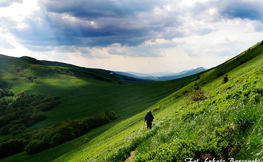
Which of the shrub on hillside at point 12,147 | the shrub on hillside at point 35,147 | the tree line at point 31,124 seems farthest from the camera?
the shrub on hillside at point 12,147

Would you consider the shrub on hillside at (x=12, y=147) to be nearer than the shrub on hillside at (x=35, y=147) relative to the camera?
No

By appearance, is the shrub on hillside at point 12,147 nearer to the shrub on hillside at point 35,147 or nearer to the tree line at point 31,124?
the tree line at point 31,124

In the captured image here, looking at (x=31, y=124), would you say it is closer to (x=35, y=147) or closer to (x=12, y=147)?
(x=12, y=147)

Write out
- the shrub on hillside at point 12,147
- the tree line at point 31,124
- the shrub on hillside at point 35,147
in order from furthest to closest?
the shrub on hillside at point 12,147 < the tree line at point 31,124 < the shrub on hillside at point 35,147

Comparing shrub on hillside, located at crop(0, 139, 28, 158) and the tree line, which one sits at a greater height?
the tree line

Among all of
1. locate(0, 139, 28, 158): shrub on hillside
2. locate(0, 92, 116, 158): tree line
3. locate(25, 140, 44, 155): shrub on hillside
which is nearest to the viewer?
locate(25, 140, 44, 155): shrub on hillside

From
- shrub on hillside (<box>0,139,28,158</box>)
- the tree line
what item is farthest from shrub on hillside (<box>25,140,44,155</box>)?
shrub on hillside (<box>0,139,28,158</box>)

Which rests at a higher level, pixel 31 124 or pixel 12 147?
pixel 31 124

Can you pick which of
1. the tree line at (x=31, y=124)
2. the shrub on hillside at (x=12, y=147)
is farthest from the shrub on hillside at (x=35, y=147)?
the shrub on hillside at (x=12, y=147)

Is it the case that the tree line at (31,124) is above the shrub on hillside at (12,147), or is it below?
above

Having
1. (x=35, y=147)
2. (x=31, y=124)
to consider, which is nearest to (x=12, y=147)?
(x=35, y=147)

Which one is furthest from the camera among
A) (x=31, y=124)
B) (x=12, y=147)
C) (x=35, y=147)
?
(x=31, y=124)

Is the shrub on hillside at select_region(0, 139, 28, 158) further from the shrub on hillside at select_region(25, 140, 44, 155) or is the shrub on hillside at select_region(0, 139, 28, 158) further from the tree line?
the shrub on hillside at select_region(25, 140, 44, 155)

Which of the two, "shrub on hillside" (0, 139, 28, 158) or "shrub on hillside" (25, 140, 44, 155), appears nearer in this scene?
"shrub on hillside" (25, 140, 44, 155)
